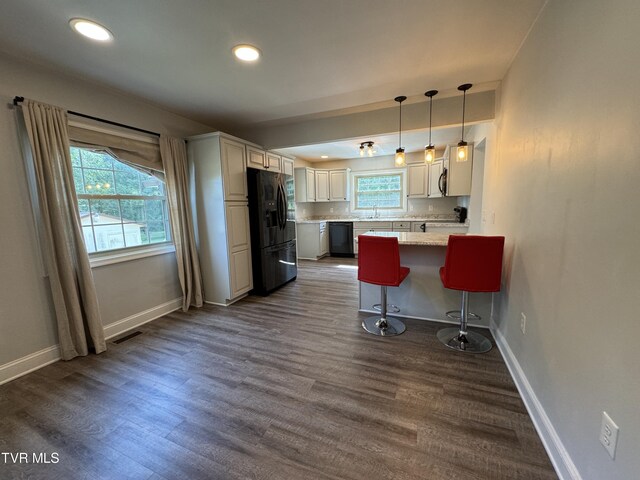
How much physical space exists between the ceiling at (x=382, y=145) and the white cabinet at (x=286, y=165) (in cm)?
20

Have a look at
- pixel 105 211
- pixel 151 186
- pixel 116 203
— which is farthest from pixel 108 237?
pixel 151 186

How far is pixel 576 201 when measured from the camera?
1237mm

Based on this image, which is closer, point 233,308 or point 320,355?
point 320,355

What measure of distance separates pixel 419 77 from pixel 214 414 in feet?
10.6

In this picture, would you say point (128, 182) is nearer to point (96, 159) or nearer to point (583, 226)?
point (96, 159)

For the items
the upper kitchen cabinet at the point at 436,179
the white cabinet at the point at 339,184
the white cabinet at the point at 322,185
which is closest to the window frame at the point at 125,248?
the white cabinet at the point at 322,185

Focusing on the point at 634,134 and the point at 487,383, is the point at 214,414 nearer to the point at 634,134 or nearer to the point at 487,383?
the point at 487,383

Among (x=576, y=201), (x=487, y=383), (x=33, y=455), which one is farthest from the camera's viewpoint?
(x=487, y=383)

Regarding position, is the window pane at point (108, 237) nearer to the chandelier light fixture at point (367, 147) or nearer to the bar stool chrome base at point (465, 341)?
the bar stool chrome base at point (465, 341)

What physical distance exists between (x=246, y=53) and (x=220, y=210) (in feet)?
6.05

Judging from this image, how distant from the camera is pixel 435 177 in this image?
5465 millimetres

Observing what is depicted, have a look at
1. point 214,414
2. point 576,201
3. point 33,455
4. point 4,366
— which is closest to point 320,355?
point 214,414

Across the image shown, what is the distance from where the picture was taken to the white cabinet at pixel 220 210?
331cm

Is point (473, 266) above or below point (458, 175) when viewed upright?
below
